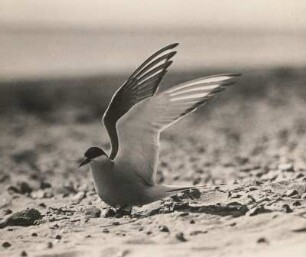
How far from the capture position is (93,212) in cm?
196

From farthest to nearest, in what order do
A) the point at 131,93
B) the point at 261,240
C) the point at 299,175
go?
the point at 299,175
the point at 131,93
the point at 261,240

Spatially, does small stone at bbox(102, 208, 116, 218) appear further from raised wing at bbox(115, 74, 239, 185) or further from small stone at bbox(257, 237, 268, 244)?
small stone at bbox(257, 237, 268, 244)

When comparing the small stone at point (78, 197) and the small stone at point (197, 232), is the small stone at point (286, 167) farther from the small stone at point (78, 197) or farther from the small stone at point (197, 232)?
the small stone at point (78, 197)

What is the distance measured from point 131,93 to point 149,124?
98 mm

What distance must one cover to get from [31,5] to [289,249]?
107cm

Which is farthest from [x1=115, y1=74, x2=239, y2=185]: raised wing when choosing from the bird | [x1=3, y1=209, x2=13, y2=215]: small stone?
[x1=3, y1=209, x2=13, y2=215]: small stone

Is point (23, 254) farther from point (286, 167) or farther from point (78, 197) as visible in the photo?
point (286, 167)

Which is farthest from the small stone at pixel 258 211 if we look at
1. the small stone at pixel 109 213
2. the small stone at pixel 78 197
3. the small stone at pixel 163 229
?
the small stone at pixel 78 197

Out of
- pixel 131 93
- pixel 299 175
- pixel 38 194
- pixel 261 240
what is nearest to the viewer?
pixel 261 240

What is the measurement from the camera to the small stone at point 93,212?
1948 millimetres

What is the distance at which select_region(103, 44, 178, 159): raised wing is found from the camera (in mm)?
1879

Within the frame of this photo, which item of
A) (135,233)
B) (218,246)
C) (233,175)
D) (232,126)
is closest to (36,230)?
(135,233)

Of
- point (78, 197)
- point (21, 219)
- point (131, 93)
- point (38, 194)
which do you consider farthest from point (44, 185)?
point (131, 93)

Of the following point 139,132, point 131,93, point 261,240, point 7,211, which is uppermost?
point 131,93
